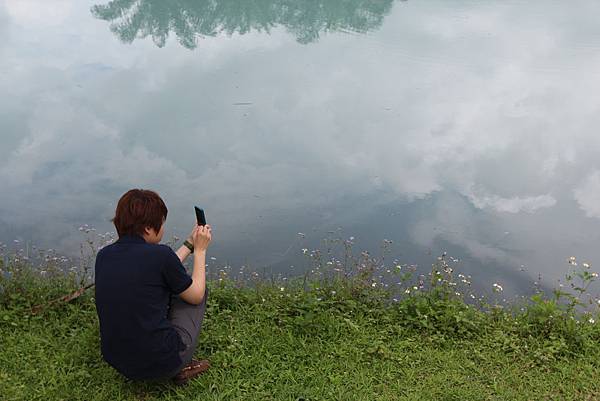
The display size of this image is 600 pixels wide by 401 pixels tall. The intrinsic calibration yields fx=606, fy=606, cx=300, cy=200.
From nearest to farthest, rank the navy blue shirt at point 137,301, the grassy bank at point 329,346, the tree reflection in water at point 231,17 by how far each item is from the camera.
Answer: the navy blue shirt at point 137,301 → the grassy bank at point 329,346 → the tree reflection in water at point 231,17

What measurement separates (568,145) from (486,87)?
213 cm

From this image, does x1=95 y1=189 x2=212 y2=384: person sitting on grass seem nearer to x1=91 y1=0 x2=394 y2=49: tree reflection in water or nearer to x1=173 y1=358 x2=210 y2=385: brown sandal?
x1=173 y1=358 x2=210 y2=385: brown sandal

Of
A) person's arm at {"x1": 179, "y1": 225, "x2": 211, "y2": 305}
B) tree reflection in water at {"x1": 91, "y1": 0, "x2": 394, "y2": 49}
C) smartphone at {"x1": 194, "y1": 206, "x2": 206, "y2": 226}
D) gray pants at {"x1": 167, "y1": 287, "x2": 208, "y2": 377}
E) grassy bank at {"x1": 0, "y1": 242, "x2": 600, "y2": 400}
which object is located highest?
smartphone at {"x1": 194, "y1": 206, "x2": 206, "y2": 226}

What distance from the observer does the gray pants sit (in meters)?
2.61

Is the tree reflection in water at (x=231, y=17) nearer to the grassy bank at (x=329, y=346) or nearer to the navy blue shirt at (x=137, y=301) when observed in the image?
the grassy bank at (x=329, y=346)

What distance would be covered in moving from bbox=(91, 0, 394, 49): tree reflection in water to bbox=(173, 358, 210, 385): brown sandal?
7919 mm

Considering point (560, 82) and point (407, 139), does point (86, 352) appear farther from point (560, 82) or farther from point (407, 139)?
point (560, 82)

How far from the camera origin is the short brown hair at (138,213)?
8.21 feet

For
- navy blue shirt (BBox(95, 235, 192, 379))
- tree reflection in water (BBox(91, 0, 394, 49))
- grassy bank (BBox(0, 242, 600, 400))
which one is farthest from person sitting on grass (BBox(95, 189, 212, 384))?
tree reflection in water (BBox(91, 0, 394, 49))

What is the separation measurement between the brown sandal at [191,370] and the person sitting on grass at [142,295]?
6cm

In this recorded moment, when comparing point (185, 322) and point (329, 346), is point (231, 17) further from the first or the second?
point (185, 322)

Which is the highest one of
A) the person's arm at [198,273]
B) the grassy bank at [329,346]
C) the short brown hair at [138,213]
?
the short brown hair at [138,213]

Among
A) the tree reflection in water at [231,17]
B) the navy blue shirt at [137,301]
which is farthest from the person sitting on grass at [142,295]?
the tree reflection in water at [231,17]

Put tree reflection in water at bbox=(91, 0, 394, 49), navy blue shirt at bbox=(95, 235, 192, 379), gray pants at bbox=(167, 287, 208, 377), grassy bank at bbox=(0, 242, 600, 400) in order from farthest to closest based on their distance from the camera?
tree reflection in water at bbox=(91, 0, 394, 49)
grassy bank at bbox=(0, 242, 600, 400)
gray pants at bbox=(167, 287, 208, 377)
navy blue shirt at bbox=(95, 235, 192, 379)
